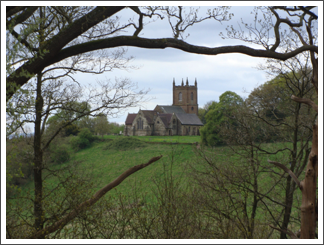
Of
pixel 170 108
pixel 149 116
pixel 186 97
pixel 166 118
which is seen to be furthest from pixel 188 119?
pixel 186 97

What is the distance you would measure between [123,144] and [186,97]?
76.2 ft

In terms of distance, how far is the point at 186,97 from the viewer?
161 feet

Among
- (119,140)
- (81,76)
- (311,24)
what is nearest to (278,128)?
(311,24)

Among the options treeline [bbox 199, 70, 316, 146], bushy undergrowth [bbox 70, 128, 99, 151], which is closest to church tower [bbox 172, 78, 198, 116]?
bushy undergrowth [bbox 70, 128, 99, 151]

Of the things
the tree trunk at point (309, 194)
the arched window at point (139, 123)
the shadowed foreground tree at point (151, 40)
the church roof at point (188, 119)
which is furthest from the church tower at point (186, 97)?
the tree trunk at point (309, 194)

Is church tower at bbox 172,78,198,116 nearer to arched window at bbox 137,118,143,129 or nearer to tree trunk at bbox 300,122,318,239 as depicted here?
arched window at bbox 137,118,143,129

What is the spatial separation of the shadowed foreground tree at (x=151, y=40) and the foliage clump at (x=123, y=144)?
2216 centimetres

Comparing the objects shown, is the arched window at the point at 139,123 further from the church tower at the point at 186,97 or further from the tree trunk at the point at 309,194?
the tree trunk at the point at 309,194

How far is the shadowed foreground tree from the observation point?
251 cm

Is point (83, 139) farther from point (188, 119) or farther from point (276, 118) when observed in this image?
point (188, 119)

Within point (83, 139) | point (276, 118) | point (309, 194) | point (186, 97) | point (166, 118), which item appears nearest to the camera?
point (309, 194)

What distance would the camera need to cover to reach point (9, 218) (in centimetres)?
442

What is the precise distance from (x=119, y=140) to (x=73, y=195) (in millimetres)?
23657

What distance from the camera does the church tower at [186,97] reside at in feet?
157
